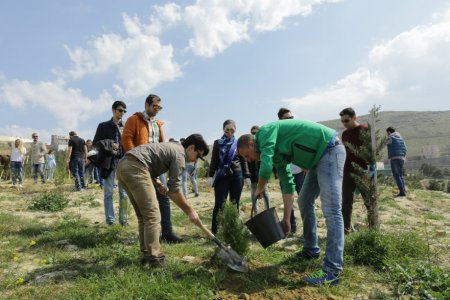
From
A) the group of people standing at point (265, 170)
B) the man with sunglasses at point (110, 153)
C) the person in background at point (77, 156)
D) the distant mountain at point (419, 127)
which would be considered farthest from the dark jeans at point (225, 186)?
the distant mountain at point (419, 127)

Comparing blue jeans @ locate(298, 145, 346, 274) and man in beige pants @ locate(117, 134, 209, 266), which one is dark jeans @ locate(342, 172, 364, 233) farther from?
man in beige pants @ locate(117, 134, 209, 266)

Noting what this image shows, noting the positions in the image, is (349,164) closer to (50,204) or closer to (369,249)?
(369,249)

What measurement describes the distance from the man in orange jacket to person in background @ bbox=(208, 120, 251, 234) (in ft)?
2.53

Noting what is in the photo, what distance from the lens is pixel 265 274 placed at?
142 inches

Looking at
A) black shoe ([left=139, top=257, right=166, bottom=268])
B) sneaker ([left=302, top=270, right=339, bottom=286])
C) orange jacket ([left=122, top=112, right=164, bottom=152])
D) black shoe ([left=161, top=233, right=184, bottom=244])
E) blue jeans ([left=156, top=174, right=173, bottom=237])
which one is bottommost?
black shoe ([left=161, top=233, right=184, bottom=244])

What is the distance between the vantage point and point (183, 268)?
3.70 metres

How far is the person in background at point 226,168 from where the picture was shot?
5340mm

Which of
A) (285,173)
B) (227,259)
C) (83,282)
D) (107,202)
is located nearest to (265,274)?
(227,259)

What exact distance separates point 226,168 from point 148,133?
127 centimetres

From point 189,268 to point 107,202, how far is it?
2678 mm

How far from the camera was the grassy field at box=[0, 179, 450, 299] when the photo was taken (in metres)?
3.08

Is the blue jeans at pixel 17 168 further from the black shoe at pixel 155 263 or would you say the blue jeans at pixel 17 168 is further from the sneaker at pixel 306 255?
the sneaker at pixel 306 255

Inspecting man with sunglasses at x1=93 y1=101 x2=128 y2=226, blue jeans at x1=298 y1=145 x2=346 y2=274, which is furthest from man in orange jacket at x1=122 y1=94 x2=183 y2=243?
blue jeans at x1=298 y1=145 x2=346 y2=274

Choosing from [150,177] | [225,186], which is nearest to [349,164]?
[225,186]
